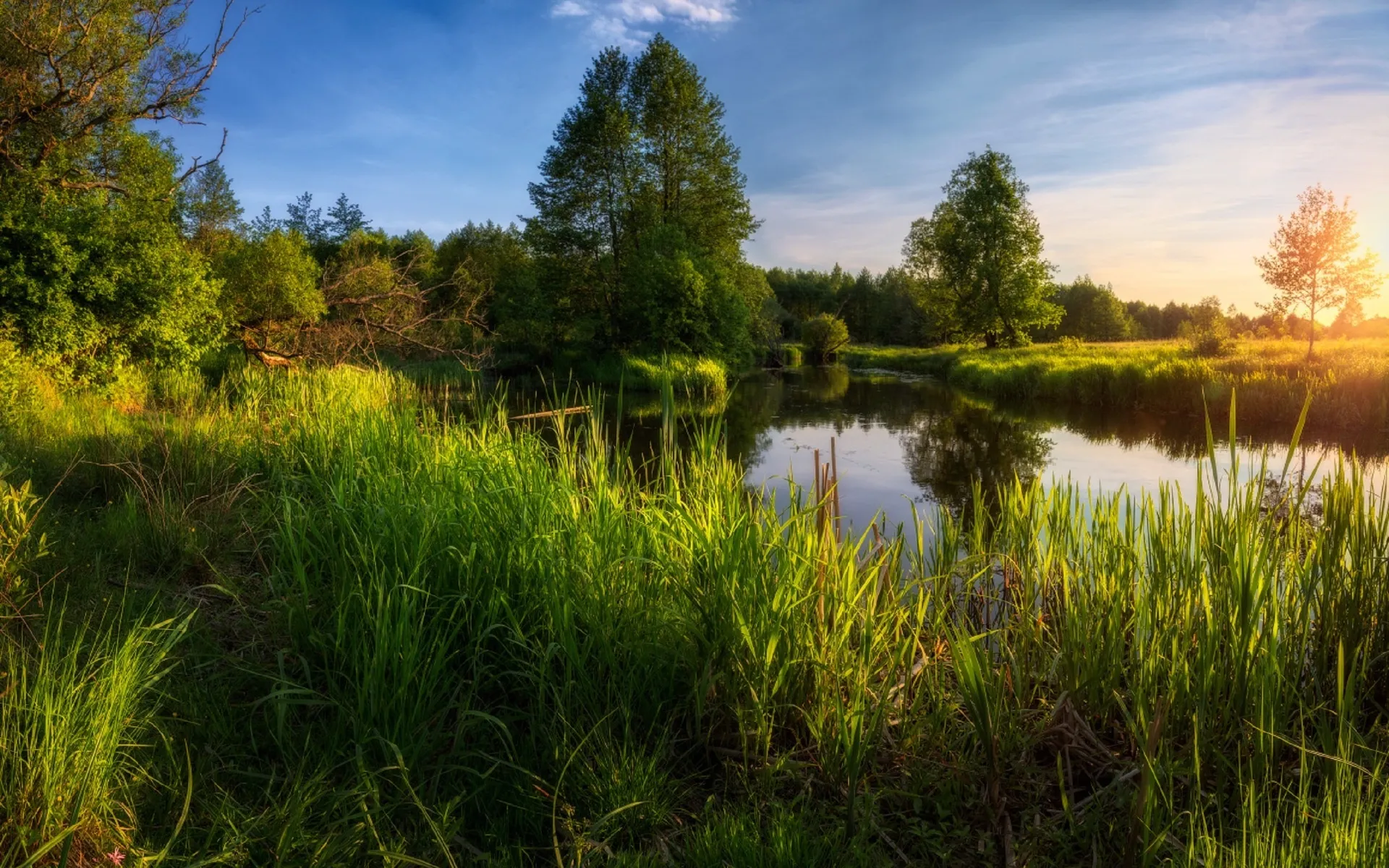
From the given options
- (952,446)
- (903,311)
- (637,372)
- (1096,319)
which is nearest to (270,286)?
(952,446)

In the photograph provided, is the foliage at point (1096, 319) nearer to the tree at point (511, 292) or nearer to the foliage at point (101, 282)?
the tree at point (511, 292)

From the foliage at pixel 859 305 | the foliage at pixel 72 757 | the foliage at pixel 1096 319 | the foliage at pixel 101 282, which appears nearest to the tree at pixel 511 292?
the foliage at pixel 101 282

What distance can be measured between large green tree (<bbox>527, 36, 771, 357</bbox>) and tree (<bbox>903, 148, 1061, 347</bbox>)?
14139 mm

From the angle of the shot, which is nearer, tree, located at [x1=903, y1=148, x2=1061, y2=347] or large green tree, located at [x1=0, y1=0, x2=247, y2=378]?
large green tree, located at [x1=0, y1=0, x2=247, y2=378]

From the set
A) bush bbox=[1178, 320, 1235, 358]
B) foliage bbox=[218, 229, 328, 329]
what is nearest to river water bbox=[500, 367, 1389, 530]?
foliage bbox=[218, 229, 328, 329]

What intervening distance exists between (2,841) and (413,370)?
18415 mm

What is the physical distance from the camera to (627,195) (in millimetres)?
29703

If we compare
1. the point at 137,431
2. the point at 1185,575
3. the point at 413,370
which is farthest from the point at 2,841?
the point at 413,370

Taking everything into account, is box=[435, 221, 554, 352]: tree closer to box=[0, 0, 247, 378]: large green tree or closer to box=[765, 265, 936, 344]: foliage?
box=[0, 0, 247, 378]: large green tree

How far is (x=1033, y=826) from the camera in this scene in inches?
84.5

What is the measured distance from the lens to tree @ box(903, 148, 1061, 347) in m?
36.1

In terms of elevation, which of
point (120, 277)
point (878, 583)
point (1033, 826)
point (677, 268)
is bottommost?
point (1033, 826)

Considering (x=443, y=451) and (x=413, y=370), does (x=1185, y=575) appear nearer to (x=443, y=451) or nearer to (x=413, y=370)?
(x=443, y=451)

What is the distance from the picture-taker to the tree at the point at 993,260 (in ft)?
118
